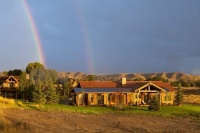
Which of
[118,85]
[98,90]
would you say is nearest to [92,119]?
[98,90]

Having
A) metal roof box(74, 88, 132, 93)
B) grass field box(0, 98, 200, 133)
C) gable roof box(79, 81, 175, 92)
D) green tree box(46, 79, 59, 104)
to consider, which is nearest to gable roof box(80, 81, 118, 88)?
gable roof box(79, 81, 175, 92)

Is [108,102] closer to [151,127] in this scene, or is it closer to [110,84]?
[110,84]

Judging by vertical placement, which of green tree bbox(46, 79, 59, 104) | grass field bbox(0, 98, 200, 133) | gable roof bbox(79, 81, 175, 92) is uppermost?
gable roof bbox(79, 81, 175, 92)

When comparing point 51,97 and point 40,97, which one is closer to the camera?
point 40,97

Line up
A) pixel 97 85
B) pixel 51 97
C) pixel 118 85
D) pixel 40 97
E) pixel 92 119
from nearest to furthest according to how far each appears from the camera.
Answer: pixel 92 119
pixel 40 97
pixel 51 97
pixel 97 85
pixel 118 85

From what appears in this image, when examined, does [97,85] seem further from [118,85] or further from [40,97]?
[40,97]

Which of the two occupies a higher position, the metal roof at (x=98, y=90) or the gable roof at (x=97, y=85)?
the gable roof at (x=97, y=85)

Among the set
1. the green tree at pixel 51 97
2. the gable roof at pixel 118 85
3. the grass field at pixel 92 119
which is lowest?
the grass field at pixel 92 119

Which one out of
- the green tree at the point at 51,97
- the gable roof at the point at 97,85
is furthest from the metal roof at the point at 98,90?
the green tree at the point at 51,97

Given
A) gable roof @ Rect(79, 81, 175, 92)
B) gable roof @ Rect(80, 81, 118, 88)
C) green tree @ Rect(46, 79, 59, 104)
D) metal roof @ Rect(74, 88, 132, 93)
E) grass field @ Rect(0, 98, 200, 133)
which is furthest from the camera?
gable roof @ Rect(80, 81, 118, 88)

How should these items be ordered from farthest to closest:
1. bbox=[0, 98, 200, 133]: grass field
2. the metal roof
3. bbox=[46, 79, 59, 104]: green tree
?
the metal roof < bbox=[46, 79, 59, 104]: green tree < bbox=[0, 98, 200, 133]: grass field

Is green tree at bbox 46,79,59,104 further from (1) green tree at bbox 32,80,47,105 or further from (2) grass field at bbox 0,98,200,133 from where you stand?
(2) grass field at bbox 0,98,200,133

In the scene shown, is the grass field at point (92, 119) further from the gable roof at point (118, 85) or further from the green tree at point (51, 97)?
the gable roof at point (118, 85)

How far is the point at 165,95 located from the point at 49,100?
715 inches
